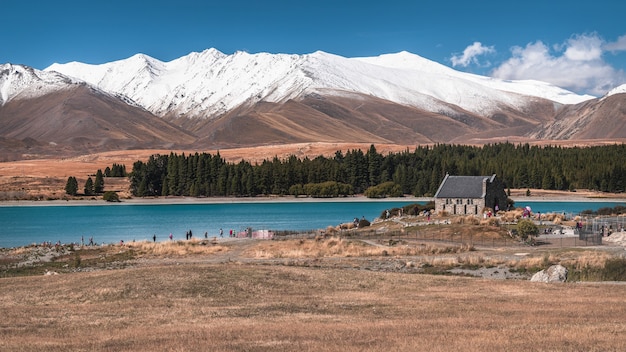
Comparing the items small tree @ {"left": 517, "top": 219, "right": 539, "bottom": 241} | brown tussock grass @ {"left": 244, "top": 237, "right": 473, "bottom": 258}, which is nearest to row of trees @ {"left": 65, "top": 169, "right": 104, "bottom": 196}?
brown tussock grass @ {"left": 244, "top": 237, "right": 473, "bottom": 258}

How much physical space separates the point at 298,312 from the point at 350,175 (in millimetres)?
161693

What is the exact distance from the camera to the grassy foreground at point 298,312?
2044cm

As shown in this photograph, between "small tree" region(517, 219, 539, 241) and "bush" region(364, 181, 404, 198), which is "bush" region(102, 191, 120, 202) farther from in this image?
"small tree" region(517, 219, 539, 241)

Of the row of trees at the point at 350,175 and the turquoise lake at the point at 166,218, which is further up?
the row of trees at the point at 350,175

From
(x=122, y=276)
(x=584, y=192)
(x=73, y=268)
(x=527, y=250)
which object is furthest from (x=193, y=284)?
(x=584, y=192)

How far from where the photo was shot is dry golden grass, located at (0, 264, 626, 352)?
20453 millimetres

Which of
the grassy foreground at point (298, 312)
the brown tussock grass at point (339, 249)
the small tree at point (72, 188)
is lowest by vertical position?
the brown tussock grass at point (339, 249)

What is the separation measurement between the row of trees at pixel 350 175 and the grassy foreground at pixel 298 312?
139 meters

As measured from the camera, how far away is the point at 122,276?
36.9 metres

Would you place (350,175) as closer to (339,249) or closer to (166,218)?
(166,218)

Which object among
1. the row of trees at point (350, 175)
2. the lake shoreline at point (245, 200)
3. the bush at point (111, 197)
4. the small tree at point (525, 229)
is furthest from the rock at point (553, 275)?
the bush at point (111, 197)

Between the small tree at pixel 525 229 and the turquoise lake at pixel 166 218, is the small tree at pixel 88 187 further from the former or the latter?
the small tree at pixel 525 229

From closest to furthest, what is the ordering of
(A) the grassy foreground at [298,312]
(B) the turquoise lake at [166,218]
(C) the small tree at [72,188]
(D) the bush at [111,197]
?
(A) the grassy foreground at [298,312] → (B) the turquoise lake at [166,218] → (D) the bush at [111,197] → (C) the small tree at [72,188]

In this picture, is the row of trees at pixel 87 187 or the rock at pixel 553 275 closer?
the rock at pixel 553 275
